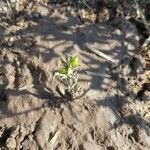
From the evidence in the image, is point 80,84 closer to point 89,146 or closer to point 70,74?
point 70,74

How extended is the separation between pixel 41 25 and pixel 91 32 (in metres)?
0.43

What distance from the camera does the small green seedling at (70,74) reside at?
9.31 ft

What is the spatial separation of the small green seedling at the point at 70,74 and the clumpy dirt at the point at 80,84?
94mm

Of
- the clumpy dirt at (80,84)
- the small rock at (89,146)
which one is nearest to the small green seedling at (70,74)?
the clumpy dirt at (80,84)

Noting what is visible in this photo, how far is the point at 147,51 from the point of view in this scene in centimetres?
358

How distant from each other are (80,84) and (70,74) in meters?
0.28

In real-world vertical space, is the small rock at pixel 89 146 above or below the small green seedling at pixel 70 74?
below

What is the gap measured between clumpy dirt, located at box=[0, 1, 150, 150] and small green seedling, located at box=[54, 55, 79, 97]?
94 mm

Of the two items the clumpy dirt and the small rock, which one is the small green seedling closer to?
the clumpy dirt

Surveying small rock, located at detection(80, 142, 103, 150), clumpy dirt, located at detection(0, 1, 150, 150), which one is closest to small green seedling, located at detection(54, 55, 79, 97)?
clumpy dirt, located at detection(0, 1, 150, 150)

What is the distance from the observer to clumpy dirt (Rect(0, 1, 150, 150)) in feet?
9.63

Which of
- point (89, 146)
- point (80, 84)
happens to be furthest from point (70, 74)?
point (89, 146)

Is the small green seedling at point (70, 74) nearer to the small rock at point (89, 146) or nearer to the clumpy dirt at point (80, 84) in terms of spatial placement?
the clumpy dirt at point (80, 84)

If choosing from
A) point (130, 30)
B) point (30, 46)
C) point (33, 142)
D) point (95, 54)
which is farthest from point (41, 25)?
point (33, 142)
